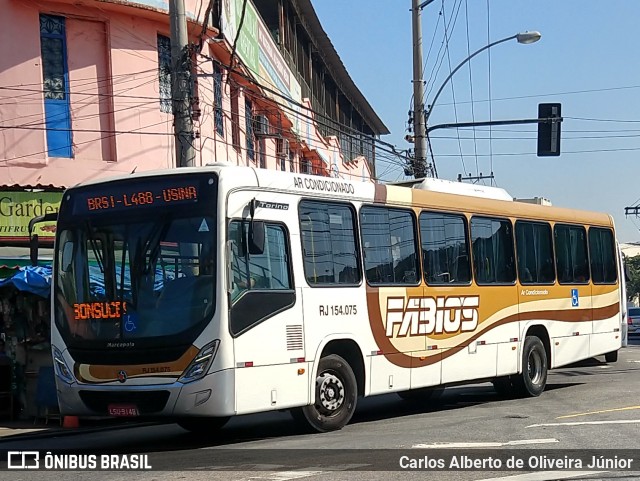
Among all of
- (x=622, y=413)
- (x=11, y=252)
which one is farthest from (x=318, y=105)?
(x=622, y=413)

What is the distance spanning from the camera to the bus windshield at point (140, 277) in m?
9.97

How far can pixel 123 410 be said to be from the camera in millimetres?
10055

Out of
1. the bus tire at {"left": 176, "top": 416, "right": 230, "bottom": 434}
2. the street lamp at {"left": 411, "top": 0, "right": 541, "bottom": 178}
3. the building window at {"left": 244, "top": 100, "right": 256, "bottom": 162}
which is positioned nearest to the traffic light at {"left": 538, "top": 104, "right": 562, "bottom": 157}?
the street lamp at {"left": 411, "top": 0, "right": 541, "bottom": 178}

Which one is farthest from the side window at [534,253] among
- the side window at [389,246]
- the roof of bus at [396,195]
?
the side window at [389,246]

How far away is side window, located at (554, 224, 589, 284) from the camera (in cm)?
1688

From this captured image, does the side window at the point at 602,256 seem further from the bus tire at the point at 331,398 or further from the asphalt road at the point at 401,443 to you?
the bus tire at the point at 331,398

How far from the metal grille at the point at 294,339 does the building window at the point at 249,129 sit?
14.5 m

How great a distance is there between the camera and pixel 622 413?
1238 cm

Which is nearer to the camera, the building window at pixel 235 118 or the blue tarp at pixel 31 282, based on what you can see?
the blue tarp at pixel 31 282

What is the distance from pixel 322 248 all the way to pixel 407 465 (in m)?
3.61

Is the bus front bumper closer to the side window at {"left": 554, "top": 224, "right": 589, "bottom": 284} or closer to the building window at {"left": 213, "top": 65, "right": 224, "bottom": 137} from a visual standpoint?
the side window at {"left": 554, "top": 224, "right": 589, "bottom": 284}

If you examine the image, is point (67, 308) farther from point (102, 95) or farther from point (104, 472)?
point (102, 95)

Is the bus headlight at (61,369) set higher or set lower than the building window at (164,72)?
lower

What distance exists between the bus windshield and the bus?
16mm
